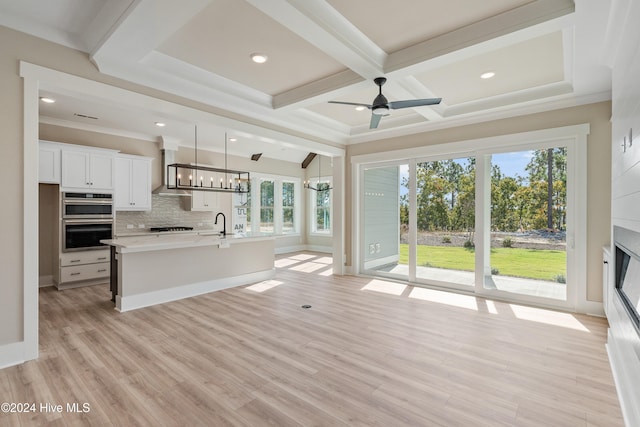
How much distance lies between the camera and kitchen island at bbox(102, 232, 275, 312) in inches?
166

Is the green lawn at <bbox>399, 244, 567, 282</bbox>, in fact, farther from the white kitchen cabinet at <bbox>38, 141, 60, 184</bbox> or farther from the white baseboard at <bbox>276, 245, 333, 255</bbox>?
the white kitchen cabinet at <bbox>38, 141, 60, 184</bbox>

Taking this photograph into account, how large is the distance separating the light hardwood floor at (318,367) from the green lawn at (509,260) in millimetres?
600

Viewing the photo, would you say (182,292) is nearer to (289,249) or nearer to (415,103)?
(415,103)

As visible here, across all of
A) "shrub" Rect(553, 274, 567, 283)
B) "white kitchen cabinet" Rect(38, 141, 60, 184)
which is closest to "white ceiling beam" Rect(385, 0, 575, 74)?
"shrub" Rect(553, 274, 567, 283)

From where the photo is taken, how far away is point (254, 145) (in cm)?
793

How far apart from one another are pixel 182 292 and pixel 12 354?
2138 mm

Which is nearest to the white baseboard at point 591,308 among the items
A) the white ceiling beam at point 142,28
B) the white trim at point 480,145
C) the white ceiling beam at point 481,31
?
the white trim at point 480,145

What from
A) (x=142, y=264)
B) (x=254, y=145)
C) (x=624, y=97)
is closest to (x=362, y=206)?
(x=254, y=145)

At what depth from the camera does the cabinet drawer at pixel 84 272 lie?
524 cm

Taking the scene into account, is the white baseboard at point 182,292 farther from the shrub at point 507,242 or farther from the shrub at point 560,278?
the shrub at point 560,278

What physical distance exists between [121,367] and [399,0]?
3788 millimetres

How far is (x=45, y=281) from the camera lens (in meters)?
5.54

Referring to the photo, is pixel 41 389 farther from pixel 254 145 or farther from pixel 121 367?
pixel 254 145

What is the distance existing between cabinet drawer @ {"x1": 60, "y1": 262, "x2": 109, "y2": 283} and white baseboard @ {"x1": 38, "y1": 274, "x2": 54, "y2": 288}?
2.14 ft
